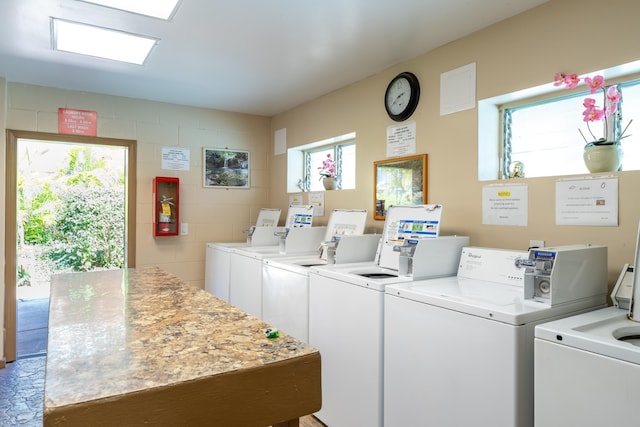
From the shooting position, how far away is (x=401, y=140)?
305cm

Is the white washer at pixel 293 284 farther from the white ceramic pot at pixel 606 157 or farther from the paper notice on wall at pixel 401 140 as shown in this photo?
the white ceramic pot at pixel 606 157

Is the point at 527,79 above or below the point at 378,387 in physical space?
above

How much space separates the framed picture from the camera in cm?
446

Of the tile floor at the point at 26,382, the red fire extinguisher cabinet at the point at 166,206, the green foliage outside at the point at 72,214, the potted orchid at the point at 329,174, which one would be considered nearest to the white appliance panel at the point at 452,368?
the tile floor at the point at 26,382

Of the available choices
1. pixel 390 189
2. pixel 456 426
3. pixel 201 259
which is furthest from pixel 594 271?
pixel 201 259

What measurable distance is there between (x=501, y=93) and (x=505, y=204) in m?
0.65

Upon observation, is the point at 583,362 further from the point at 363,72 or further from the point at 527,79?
the point at 363,72

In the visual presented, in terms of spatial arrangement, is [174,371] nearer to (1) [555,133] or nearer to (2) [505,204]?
(2) [505,204]

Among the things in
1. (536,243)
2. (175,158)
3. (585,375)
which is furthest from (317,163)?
(585,375)

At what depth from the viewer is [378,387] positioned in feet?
6.65

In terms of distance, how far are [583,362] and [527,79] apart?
1.61 meters

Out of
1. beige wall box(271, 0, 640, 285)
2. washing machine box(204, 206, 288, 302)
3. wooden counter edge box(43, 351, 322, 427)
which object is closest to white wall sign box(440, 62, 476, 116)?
beige wall box(271, 0, 640, 285)

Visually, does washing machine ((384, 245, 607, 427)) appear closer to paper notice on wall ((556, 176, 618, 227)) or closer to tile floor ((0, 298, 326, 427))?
paper notice on wall ((556, 176, 618, 227))

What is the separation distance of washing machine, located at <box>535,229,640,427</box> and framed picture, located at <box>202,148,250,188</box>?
3727mm
